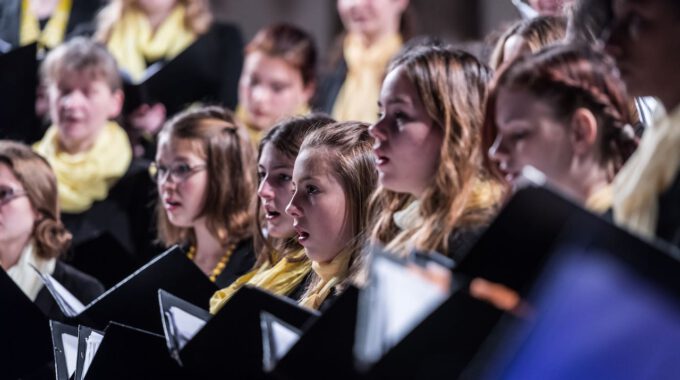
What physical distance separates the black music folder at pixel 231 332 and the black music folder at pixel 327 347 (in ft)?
0.53

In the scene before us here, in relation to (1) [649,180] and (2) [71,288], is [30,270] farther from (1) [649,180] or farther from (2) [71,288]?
(1) [649,180]

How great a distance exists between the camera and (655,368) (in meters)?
1.49

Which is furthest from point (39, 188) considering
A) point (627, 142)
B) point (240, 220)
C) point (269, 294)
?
point (627, 142)

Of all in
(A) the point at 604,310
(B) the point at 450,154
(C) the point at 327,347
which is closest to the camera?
(A) the point at 604,310

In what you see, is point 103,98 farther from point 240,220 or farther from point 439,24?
point 439,24

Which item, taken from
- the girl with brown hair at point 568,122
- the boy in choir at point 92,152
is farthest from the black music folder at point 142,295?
the boy in choir at point 92,152

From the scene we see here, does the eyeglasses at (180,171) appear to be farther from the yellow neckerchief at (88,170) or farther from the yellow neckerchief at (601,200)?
the yellow neckerchief at (601,200)

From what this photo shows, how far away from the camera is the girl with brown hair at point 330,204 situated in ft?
8.16

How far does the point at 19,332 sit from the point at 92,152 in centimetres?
147

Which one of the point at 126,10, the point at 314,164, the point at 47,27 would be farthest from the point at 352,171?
the point at 47,27

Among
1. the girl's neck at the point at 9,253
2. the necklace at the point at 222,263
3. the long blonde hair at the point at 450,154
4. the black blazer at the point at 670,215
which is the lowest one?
the girl's neck at the point at 9,253

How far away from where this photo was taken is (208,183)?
11.1 ft

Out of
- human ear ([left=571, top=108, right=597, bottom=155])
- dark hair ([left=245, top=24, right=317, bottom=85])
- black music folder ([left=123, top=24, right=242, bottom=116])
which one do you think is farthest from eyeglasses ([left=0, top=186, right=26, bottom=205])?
human ear ([left=571, top=108, right=597, bottom=155])

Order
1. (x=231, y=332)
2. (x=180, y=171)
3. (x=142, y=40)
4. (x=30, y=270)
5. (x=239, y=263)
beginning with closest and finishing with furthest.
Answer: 1. (x=231, y=332)
2. (x=239, y=263)
3. (x=180, y=171)
4. (x=30, y=270)
5. (x=142, y=40)
